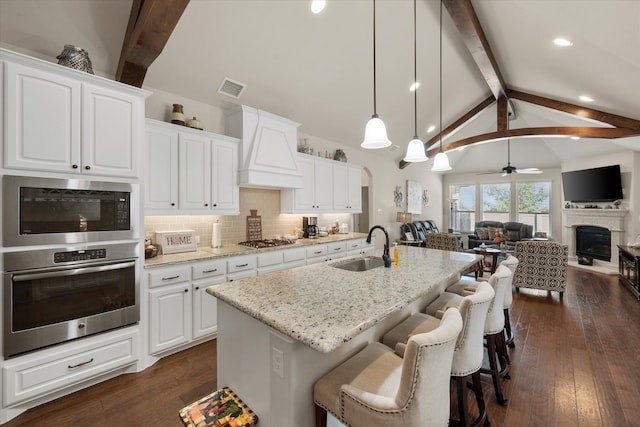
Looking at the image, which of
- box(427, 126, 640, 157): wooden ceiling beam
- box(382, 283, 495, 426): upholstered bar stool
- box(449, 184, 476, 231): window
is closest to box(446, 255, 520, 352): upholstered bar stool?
box(382, 283, 495, 426): upholstered bar stool

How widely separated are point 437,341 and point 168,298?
2.47m

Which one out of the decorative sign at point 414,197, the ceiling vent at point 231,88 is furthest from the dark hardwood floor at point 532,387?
the decorative sign at point 414,197

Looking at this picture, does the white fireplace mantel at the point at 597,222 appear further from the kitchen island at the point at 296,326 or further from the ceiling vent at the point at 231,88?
the ceiling vent at the point at 231,88

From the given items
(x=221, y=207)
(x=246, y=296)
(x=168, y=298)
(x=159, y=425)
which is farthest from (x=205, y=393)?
(x=221, y=207)

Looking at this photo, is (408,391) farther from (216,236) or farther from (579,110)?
(579,110)

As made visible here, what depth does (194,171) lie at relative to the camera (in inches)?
122

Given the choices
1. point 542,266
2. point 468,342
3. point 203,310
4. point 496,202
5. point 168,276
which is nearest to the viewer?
point 468,342

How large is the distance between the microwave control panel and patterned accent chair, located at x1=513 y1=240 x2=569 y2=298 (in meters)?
5.62

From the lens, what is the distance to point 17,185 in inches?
73.4

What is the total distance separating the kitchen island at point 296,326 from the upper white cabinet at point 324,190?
7.95 ft

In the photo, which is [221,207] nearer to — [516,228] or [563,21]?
[563,21]

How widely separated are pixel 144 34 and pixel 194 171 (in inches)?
52.4

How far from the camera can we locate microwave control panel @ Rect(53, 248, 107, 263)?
2010mm

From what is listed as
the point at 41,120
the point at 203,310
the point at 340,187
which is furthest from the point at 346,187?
the point at 41,120
